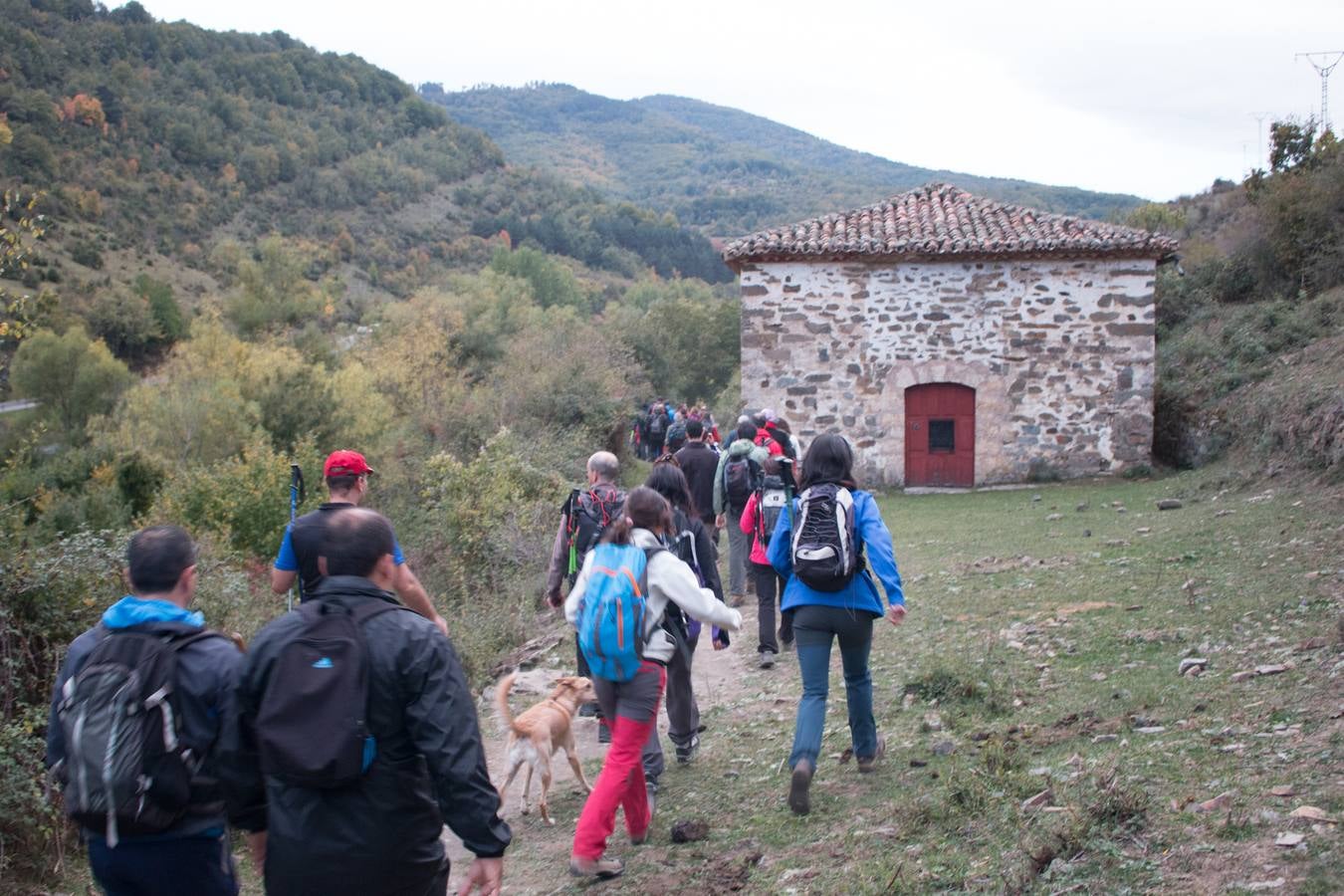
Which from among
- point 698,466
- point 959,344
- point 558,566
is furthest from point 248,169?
point 558,566

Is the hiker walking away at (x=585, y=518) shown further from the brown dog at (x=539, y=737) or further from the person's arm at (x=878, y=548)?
the person's arm at (x=878, y=548)

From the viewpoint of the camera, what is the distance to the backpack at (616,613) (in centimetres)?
417

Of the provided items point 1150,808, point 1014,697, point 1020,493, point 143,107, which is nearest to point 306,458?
point 1020,493

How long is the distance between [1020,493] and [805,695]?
1266 cm

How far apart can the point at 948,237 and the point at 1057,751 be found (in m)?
14.0

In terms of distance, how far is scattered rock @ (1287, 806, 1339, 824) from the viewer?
3416 millimetres

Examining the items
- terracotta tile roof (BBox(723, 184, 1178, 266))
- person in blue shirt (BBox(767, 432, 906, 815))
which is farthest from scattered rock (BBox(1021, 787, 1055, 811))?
terracotta tile roof (BBox(723, 184, 1178, 266))

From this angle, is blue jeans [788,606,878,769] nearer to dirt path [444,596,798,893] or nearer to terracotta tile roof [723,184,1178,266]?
dirt path [444,596,798,893]

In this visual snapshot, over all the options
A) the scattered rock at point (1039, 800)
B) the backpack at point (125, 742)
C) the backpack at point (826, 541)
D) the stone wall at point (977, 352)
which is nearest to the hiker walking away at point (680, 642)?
the backpack at point (826, 541)

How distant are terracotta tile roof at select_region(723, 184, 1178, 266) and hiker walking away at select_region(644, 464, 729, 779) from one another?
1242cm

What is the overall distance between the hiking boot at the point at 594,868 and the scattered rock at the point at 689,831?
14.6 inches

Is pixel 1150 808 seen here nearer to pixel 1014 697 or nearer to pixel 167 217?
pixel 1014 697

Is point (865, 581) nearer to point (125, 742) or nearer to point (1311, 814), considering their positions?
point (1311, 814)

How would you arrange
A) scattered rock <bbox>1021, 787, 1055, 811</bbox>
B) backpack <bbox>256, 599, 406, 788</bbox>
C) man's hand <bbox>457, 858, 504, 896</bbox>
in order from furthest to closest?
scattered rock <bbox>1021, 787, 1055, 811</bbox> → man's hand <bbox>457, 858, 504, 896</bbox> → backpack <bbox>256, 599, 406, 788</bbox>
